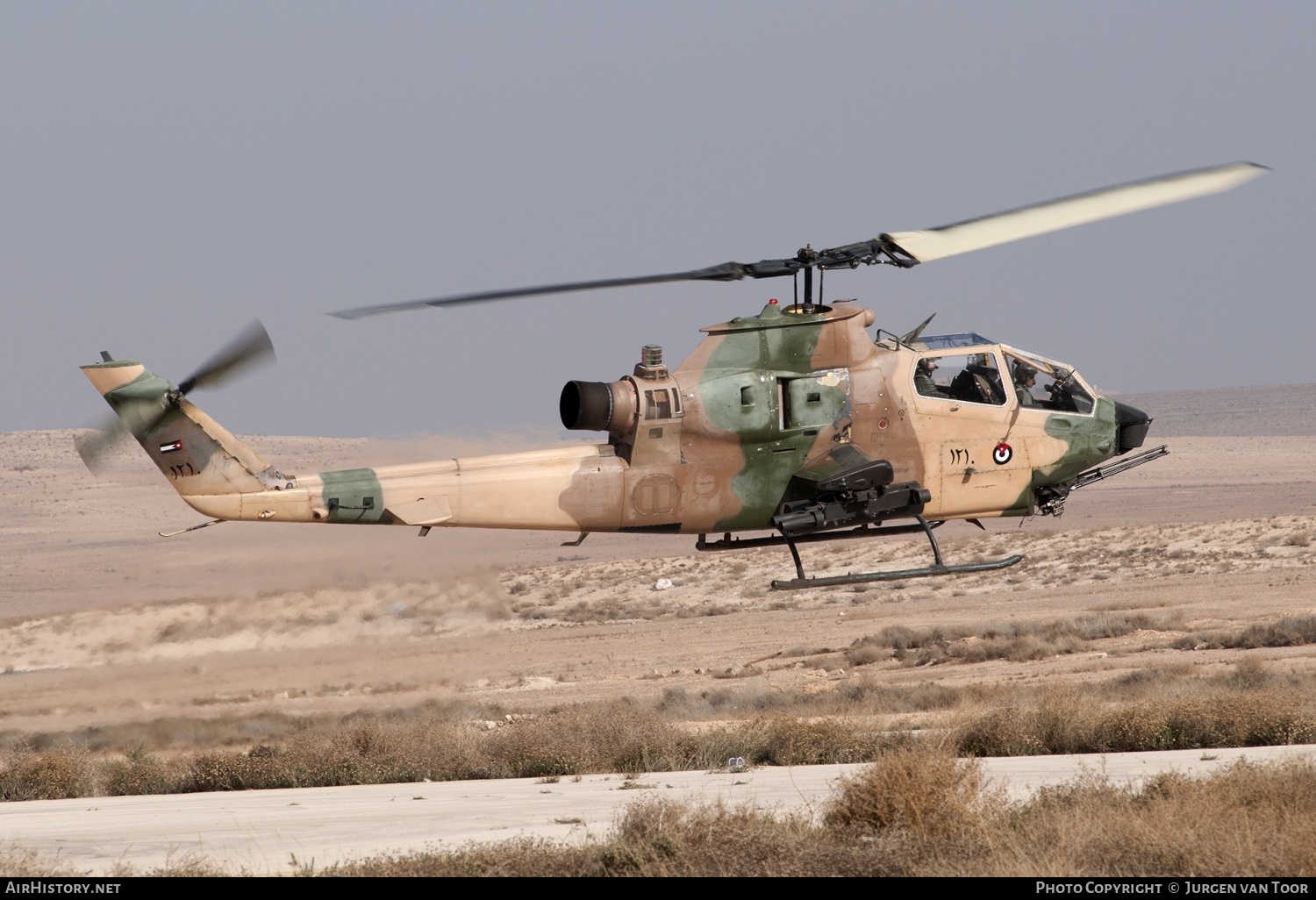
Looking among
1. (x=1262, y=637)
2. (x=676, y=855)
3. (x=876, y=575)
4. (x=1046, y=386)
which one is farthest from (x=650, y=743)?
(x=1262, y=637)

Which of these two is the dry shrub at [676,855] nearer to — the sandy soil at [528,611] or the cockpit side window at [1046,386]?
the sandy soil at [528,611]

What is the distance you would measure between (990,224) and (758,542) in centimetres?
483

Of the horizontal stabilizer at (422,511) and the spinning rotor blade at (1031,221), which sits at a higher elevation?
the spinning rotor blade at (1031,221)

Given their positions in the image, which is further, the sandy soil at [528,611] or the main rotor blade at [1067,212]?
the sandy soil at [528,611]

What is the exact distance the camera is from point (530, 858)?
12.8 m

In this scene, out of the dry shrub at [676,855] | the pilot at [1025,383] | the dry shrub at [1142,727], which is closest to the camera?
the dry shrub at [676,855]

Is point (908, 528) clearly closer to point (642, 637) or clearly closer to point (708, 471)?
point (708, 471)

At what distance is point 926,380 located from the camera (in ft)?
64.3

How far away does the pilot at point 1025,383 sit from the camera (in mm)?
20141

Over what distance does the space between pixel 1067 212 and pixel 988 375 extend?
9.27 ft

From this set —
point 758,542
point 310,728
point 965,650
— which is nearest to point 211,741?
point 310,728

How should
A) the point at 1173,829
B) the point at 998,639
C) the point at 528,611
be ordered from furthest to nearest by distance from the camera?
the point at 528,611
the point at 998,639
the point at 1173,829

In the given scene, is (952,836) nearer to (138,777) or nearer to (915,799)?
(915,799)

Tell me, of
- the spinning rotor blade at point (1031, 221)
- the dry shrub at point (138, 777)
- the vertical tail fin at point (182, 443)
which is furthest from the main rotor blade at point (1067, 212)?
the dry shrub at point (138, 777)
